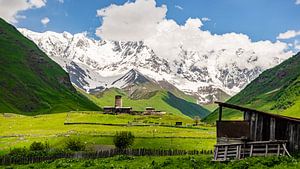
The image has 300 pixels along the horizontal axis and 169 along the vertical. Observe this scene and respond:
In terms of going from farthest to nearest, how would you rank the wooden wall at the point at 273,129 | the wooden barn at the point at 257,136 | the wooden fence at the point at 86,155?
1. the wooden fence at the point at 86,155
2. the wooden barn at the point at 257,136
3. the wooden wall at the point at 273,129

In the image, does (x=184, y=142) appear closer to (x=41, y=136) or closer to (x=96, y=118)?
(x=41, y=136)

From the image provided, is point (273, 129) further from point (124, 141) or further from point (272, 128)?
point (124, 141)

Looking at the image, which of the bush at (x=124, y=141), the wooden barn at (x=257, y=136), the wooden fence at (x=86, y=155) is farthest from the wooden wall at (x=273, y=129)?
the bush at (x=124, y=141)

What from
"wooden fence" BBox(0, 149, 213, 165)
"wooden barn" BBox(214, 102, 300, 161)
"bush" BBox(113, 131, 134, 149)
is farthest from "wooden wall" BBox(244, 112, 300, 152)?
"bush" BBox(113, 131, 134, 149)

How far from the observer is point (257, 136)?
48.3 m

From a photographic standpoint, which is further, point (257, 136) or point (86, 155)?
point (86, 155)

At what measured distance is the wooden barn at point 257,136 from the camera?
44.8 meters

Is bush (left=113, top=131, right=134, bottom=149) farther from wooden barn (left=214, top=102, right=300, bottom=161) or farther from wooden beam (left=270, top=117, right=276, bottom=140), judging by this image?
wooden beam (left=270, top=117, right=276, bottom=140)

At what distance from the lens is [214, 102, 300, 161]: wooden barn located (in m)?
44.8

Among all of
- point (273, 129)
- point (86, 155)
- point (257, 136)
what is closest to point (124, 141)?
point (86, 155)

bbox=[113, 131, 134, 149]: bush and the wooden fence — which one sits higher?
bbox=[113, 131, 134, 149]: bush

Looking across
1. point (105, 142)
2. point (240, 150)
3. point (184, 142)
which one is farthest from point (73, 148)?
point (240, 150)

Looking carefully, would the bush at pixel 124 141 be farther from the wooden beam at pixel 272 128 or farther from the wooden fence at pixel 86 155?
the wooden beam at pixel 272 128

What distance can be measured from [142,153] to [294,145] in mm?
28544
